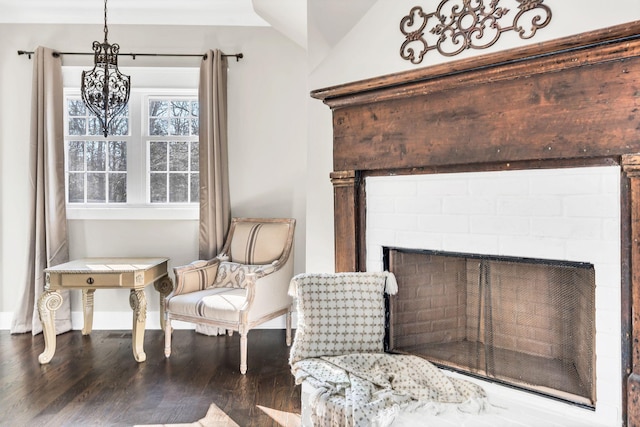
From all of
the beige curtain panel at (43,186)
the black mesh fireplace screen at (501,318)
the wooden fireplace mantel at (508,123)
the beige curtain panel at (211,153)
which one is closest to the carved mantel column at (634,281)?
the wooden fireplace mantel at (508,123)

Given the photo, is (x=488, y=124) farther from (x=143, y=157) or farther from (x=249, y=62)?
(x=143, y=157)

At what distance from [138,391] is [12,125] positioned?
2555 mm

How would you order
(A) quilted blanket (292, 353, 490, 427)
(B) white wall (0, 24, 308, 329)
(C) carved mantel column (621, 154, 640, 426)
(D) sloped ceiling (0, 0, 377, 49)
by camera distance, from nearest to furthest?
(C) carved mantel column (621, 154, 640, 426), (A) quilted blanket (292, 353, 490, 427), (D) sloped ceiling (0, 0, 377, 49), (B) white wall (0, 24, 308, 329)

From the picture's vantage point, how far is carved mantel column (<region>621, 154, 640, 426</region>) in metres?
1.52

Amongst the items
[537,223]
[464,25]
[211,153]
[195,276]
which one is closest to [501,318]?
[537,223]

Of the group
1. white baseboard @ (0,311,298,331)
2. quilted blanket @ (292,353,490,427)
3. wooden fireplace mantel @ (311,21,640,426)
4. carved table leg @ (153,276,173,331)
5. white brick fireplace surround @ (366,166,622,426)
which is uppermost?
wooden fireplace mantel @ (311,21,640,426)

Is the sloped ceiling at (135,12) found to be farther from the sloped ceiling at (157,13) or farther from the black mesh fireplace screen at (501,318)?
the black mesh fireplace screen at (501,318)

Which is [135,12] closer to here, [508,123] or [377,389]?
[508,123]

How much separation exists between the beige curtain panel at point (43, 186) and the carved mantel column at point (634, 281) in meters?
3.77

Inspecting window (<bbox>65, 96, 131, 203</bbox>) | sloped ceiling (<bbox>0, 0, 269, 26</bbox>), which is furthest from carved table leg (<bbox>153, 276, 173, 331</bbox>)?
sloped ceiling (<bbox>0, 0, 269, 26</bbox>)

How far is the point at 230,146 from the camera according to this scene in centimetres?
378

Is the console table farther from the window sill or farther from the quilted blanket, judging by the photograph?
the quilted blanket

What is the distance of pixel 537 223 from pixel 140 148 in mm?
3174

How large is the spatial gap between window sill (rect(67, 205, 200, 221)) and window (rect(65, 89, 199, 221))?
0.06 meters
